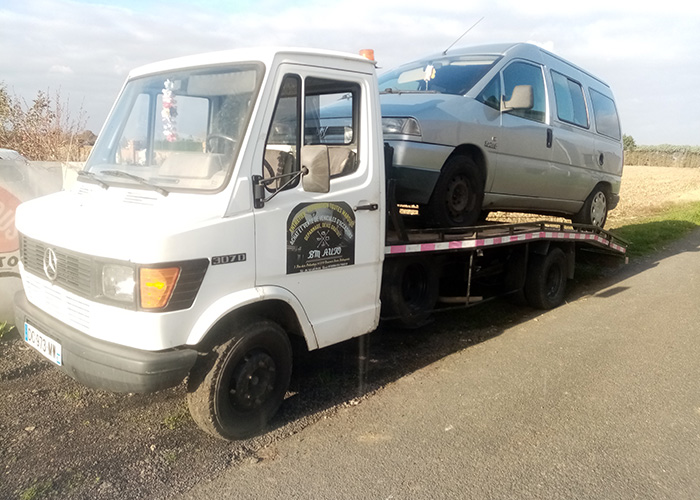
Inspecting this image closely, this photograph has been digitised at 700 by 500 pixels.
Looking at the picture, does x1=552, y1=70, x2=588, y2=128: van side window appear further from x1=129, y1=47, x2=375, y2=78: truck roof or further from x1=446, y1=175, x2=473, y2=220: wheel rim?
x1=129, y1=47, x2=375, y2=78: truck roof

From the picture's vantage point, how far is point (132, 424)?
3.78 m

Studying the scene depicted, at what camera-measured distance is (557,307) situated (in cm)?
711

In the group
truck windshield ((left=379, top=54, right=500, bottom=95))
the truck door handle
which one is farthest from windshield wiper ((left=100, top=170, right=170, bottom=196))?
truck windshield ((left=379, top=54, right=500, bottom=95))

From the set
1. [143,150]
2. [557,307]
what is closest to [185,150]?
[143,150]

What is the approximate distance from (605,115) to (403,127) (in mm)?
4542

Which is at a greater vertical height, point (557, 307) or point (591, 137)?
point (591, 137)

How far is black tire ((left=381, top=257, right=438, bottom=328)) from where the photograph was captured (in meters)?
4.91

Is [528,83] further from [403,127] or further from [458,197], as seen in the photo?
[403,127]

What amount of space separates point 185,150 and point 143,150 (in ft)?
1.35

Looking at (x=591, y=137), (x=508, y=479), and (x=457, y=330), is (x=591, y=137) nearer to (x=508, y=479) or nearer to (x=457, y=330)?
(x=457, y=330)

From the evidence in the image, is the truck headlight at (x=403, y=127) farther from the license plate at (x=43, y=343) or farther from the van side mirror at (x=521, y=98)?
the license plate at (x=43, y=343)

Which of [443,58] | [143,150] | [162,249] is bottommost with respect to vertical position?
[162,249]

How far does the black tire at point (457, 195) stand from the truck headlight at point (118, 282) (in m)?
3.07

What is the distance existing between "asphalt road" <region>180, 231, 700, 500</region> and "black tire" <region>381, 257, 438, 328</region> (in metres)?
0.48
